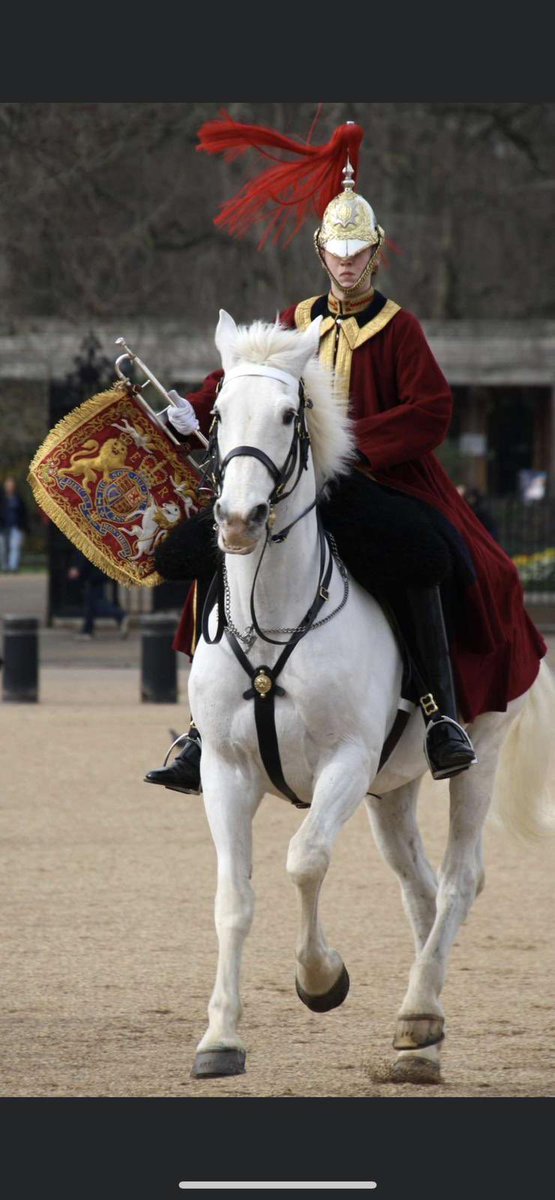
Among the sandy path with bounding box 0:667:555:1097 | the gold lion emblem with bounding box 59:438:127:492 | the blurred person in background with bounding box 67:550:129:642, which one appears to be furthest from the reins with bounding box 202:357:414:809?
the blurred person in background with bounding box 67:550:129:642

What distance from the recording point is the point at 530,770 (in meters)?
7.14

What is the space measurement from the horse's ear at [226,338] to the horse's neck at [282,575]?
1.27 ft

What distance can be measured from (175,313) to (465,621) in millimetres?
28706

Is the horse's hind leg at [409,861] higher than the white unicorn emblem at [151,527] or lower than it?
lower

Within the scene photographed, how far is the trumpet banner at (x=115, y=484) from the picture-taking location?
20.2 ft

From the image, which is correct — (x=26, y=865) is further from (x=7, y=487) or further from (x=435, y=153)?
(x=435, y=153)

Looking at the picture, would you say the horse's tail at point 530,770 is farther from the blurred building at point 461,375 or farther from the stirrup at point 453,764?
the blurred building at point 461,375

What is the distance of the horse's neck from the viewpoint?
5383 mm

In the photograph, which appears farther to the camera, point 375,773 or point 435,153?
point 435,153

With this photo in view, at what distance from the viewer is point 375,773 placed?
18.7ft

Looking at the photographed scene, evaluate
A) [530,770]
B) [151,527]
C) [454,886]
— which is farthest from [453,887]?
[151,527]

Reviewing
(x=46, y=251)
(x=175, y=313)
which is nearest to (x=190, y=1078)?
(x=46, y=251)

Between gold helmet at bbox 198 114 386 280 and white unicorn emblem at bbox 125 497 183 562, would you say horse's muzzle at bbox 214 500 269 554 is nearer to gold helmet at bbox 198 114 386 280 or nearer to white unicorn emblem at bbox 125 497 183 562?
white unicorn emblem at bbox 125 497 183 562

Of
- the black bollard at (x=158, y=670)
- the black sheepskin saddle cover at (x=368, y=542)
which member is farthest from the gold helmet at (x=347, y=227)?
the black bollard at (x=158, y=670)
